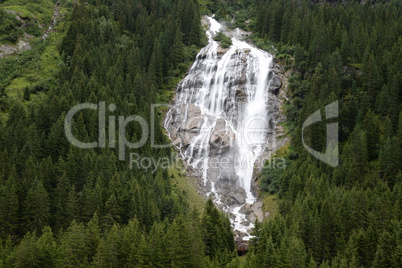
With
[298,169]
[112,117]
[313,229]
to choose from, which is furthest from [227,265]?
[112,117]

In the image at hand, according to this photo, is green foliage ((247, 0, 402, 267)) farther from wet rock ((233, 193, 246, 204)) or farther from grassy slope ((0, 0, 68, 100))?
grassy slope ((0, 0, 68, 100))

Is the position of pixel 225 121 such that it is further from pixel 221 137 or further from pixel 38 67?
pixel 38 67

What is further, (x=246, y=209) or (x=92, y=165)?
(x=246, y=209)

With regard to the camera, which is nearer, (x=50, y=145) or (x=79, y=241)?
A: (x=79, y=241)

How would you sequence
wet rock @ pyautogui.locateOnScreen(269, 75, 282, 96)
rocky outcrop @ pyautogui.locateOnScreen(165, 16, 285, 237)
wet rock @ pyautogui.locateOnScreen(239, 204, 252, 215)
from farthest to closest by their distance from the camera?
wet rock @ pyautogui.locateOnScreen(269, 75, 282, 96), rocky outcrop @ pyautogui.locateOnScreen(165, 16, 285, 237), wet rock @ pyautogui.locateOnScreen(239, 204, 252, 215)

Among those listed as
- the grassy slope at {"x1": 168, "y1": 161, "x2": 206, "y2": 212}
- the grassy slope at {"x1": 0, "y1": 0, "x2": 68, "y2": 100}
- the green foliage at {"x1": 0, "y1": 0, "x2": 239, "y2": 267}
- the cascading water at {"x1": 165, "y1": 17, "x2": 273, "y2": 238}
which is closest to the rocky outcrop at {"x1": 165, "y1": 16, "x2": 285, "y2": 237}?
the cascading water at {"x1": 165, "y1": 17, "x2": 273, "y2": 238}

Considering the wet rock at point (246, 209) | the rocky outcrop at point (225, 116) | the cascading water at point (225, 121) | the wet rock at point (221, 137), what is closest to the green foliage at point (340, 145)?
the rocky outcrop at point (225, 116)

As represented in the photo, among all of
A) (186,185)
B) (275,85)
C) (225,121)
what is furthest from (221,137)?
(275,85)

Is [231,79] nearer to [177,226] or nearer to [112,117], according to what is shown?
[112,117]

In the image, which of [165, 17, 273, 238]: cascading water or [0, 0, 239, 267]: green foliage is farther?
[165, 17, 273, 238]: cascading water
